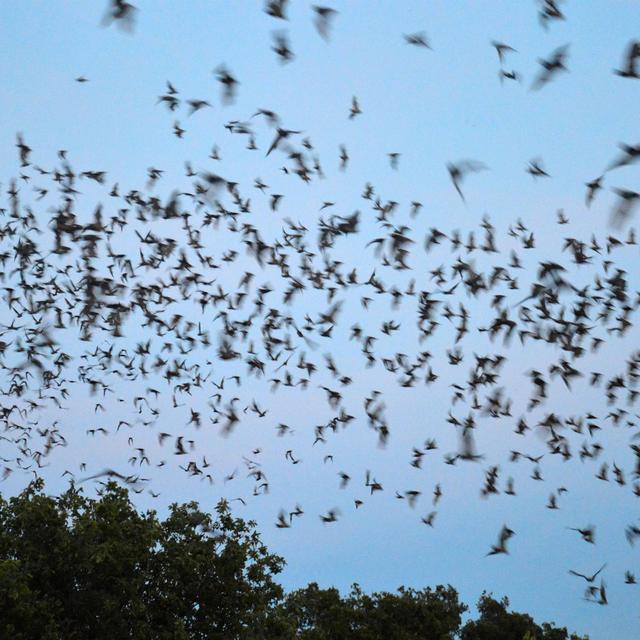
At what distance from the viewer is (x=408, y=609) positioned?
5006cm

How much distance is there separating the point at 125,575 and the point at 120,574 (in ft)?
1.27

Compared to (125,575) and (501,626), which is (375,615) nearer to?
(501,626)

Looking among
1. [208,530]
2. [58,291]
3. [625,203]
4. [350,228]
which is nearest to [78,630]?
[208,530]

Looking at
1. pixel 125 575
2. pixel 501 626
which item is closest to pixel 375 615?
pixel 501 626

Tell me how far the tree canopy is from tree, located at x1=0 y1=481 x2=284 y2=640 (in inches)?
1.6

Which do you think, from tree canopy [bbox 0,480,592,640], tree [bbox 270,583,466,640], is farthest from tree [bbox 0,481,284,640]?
tree [bbox 270,583,466,640]

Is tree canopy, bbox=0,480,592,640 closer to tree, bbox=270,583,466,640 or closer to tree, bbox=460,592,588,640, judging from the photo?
tree, bbox=270,583,466,640

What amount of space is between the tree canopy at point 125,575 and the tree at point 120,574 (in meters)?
Answer: 0.04

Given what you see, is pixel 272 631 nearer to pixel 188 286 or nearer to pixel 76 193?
pixel 188 286

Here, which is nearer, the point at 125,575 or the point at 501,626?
the point at 125,575

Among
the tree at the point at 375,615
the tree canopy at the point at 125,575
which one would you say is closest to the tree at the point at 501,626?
the tree at the point at 375,615

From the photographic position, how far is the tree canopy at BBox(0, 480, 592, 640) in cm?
3381

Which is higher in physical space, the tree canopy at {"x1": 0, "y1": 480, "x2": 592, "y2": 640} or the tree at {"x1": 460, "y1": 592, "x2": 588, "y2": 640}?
the tree at {"x1": 460, "y1": 592, "x2": 588, "y2": 640}

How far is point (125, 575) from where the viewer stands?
1419 inches
